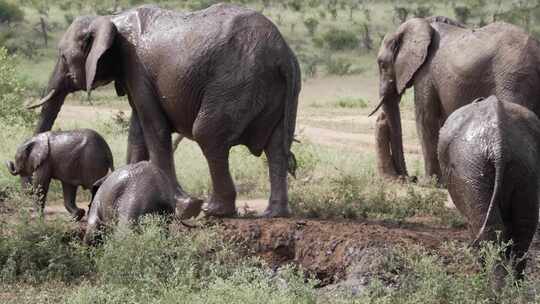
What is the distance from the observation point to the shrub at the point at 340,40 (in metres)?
37.8

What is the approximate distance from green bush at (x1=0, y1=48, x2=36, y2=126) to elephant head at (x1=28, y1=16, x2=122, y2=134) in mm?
3560

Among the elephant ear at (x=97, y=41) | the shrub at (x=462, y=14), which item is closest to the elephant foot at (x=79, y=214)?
the elephant ear at (x=97, y=41)

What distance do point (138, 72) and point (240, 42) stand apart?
1042mm

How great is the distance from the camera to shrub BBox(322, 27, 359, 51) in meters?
37.8

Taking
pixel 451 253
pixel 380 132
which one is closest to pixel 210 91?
pixel 451 253

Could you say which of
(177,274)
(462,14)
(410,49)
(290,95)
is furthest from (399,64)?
(462,14)

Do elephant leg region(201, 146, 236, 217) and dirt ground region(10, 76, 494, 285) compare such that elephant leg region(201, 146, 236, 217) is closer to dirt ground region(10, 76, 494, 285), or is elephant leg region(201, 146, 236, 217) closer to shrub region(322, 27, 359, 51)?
dirt ground region(10, 76, 494, 285)

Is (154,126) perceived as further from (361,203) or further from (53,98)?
(361,203)

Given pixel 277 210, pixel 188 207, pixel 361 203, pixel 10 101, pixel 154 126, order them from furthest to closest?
pixel 10 101 → pixel 361 203 → pixel 154 126 → pixel 277 210 → pixel 188 207

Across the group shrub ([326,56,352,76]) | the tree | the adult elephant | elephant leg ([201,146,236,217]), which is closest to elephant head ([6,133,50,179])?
the adult elephant

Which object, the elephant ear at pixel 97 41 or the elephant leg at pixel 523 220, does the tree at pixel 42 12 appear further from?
the elephant leg at pixel 523 220

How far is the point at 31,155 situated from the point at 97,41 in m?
1.20

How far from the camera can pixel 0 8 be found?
115 ft

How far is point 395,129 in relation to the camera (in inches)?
563
